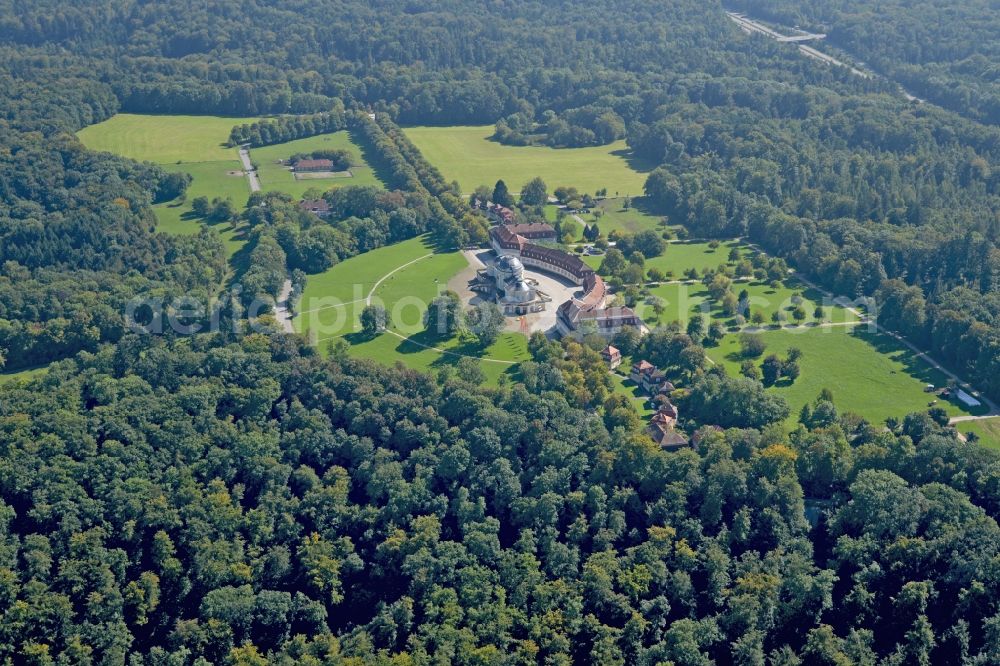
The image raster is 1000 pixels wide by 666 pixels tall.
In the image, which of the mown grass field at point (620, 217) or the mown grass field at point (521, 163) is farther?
the mown grass field at point (521, 163)

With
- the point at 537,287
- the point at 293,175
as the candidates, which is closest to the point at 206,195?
the point at 293,175

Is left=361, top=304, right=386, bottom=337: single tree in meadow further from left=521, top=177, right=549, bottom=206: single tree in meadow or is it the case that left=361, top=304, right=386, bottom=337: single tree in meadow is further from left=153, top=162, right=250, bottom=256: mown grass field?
left=521, top=177, right=549, bottom=206: single tree in meadow

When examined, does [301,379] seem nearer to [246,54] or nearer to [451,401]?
[451,401]

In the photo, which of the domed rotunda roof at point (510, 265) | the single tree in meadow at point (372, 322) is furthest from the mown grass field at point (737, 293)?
the single tree in meadow at point (372, 322)

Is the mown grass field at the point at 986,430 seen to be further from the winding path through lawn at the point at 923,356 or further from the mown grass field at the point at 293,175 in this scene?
the mown grass field at the point at 293,175

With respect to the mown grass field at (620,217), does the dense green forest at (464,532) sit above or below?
above
